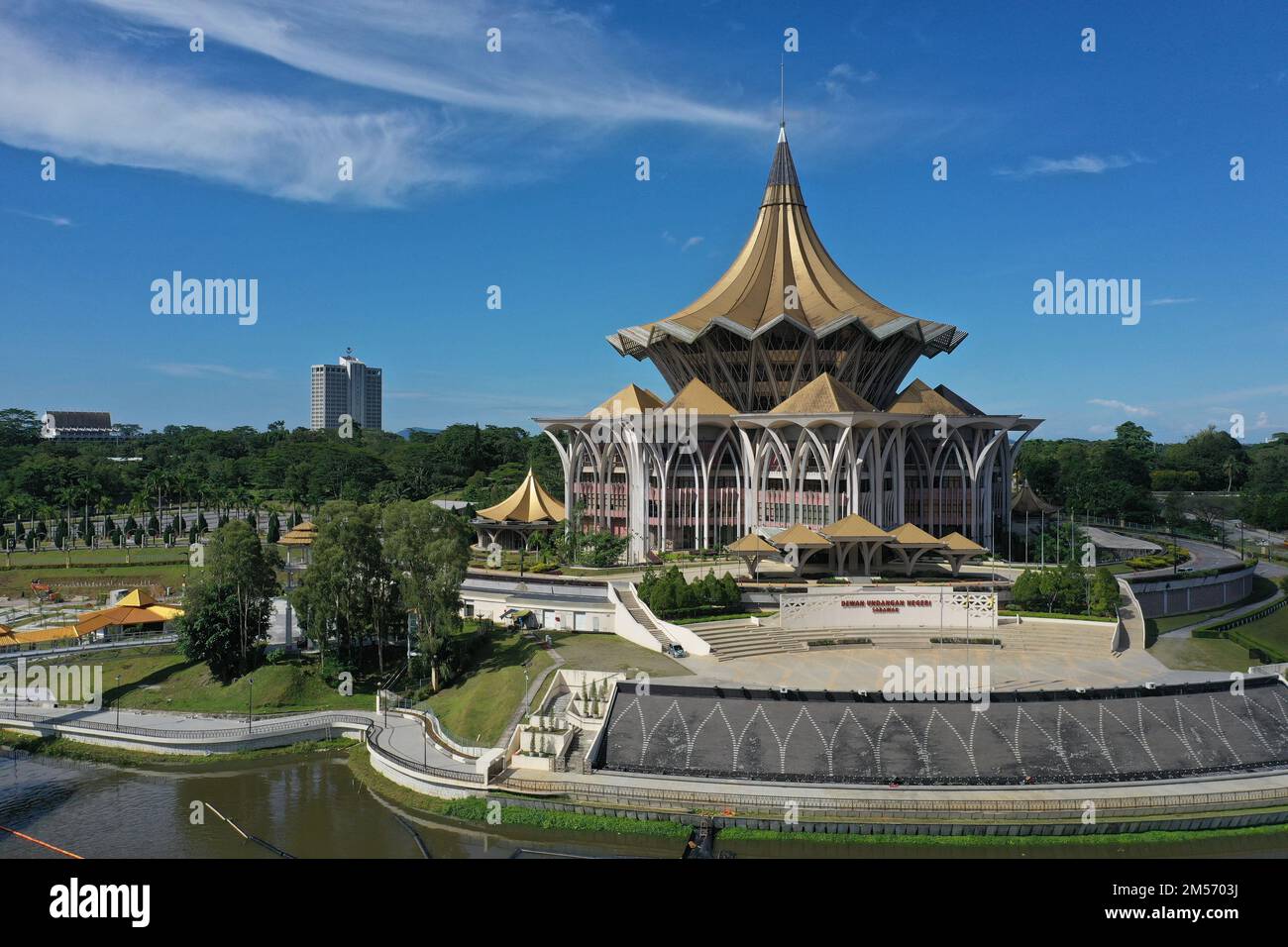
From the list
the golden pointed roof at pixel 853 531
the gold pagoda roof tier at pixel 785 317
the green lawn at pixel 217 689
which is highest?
the gold pagoda roof tier at pixel 785 317

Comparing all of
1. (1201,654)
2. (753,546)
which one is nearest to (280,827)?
(753,546)

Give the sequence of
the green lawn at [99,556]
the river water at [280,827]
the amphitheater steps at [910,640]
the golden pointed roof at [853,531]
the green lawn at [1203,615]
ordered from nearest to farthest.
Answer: the river water at [280,827], the amphitheater steps at [910,640], the green lawn at [1203,615], the golden pointed roof at [853,531], the green lawn at [99,556]

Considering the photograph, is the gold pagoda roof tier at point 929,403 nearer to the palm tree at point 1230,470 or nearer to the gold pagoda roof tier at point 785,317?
the gold pagoda roof tier at point 785,317

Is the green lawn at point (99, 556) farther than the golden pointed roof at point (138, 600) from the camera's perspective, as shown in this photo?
Yes

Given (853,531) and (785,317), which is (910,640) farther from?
(785,317)

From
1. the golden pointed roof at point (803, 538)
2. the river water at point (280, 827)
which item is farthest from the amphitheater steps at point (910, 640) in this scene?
the river water at point (280, 827)
